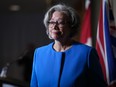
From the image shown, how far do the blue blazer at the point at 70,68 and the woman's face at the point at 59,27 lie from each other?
0.34ft

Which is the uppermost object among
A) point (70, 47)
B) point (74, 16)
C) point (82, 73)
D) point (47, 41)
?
point (74, 16)

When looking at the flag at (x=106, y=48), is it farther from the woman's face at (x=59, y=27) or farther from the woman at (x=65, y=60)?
the woman's face at (x=59, y=27)

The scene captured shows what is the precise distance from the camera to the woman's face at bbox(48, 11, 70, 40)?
6.91ft

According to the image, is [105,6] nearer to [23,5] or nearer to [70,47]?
[70,47]

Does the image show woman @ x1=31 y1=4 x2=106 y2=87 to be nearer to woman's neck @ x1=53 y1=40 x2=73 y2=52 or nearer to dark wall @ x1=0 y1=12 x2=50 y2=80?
woman's neck @ x1=53 y1=40 x2=73 y2=52

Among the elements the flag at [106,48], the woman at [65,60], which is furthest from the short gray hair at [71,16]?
the flag at [106,48]

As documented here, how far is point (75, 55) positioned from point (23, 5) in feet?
24.6

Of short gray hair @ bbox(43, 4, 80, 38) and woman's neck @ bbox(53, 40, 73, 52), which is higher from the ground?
short gray hair @ bbox(43, 4, 80, 38)

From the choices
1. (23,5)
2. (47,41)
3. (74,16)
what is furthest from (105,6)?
(47,41)

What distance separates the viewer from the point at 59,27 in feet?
6.92

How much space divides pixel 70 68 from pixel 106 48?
798mm

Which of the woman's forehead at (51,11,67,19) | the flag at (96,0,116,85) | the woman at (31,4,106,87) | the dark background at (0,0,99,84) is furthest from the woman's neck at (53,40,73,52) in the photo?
the dark background at (0,0,99,84)

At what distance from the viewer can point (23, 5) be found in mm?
9453

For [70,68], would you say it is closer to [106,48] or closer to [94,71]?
[94,71]
